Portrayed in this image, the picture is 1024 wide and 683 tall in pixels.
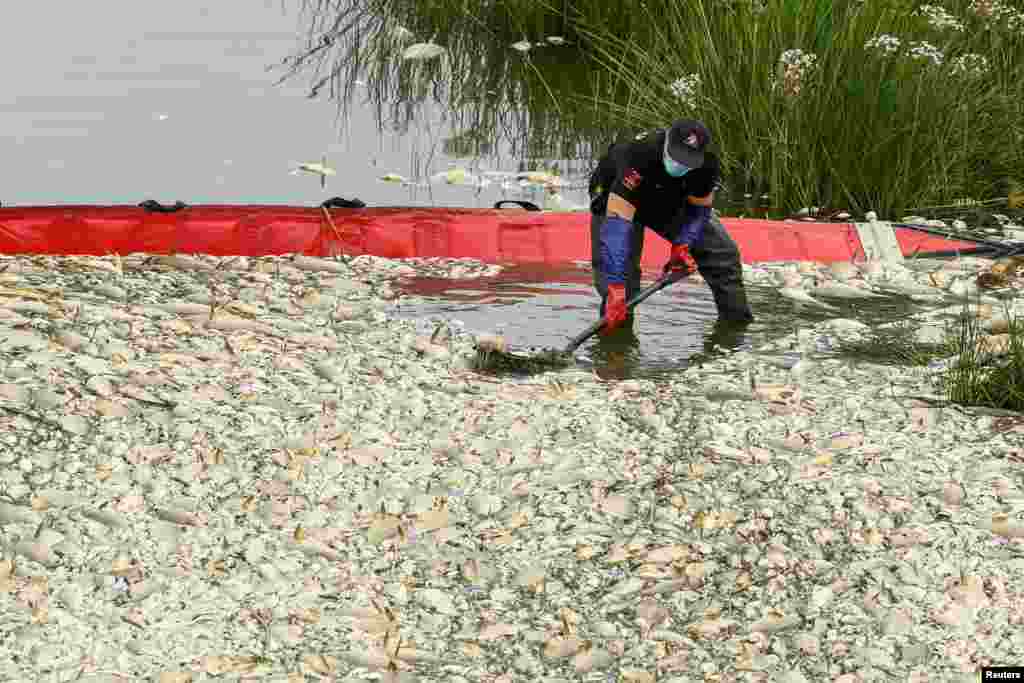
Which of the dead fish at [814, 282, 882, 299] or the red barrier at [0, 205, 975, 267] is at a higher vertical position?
the red barrier at [0, 205, 975, 267]

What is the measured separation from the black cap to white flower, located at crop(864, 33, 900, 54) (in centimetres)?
272

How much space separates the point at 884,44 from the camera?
30.7 feet

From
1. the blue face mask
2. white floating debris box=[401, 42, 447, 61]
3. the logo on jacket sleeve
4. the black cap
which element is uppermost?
white floating debris box=[401, 42, 447, 61]

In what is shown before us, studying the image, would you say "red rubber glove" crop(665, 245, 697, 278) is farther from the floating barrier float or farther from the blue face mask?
the floating barrier float

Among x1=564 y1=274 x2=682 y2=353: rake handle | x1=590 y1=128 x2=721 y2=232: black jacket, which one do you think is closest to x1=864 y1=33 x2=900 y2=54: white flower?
x1=590 y1=128 x2=721 y2=232: black jacket

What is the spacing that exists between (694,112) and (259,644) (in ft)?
20.5

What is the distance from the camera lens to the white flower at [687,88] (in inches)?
369

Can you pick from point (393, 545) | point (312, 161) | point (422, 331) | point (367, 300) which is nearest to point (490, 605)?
point (393, 545)

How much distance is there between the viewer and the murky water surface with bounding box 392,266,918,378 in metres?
7.25

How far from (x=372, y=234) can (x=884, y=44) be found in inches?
135

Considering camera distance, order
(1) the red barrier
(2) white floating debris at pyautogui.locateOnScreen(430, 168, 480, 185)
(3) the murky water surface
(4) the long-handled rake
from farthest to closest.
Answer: (2) white floating debris at pyautogui.locateOnScreen(430, 168, 480, 185) < (1) the red barrier < (3) the murky water surface < (4) the long-handled rake

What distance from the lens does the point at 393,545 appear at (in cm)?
479

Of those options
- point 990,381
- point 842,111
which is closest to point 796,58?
point 842,111

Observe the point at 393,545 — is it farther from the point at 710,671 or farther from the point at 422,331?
the point at 422,331
